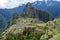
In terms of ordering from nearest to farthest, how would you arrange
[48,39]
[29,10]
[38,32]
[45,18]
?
[48,39] → [38,32] → [29,10] → [45,18]

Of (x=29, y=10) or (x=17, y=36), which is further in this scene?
(x=29, y=10)

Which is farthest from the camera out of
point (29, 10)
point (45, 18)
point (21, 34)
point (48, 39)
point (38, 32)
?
point (45, 18)

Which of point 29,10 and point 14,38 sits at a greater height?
point 14,38

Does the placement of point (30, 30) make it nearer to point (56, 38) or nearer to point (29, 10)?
point (56, 38)

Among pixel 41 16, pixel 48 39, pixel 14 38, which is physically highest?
pixel 48 39

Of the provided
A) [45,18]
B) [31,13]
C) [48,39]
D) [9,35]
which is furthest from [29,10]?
[48,39]

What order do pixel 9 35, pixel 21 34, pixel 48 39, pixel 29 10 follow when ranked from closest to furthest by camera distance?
pixel 48 39 < pixel 21 34 < pixel 9 35 < pixel 29 10

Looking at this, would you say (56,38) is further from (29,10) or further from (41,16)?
(41,16)

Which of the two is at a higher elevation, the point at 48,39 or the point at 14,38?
the point at 48,39

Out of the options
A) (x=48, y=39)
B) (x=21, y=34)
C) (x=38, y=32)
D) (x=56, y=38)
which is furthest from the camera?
(x=21, y=34)
